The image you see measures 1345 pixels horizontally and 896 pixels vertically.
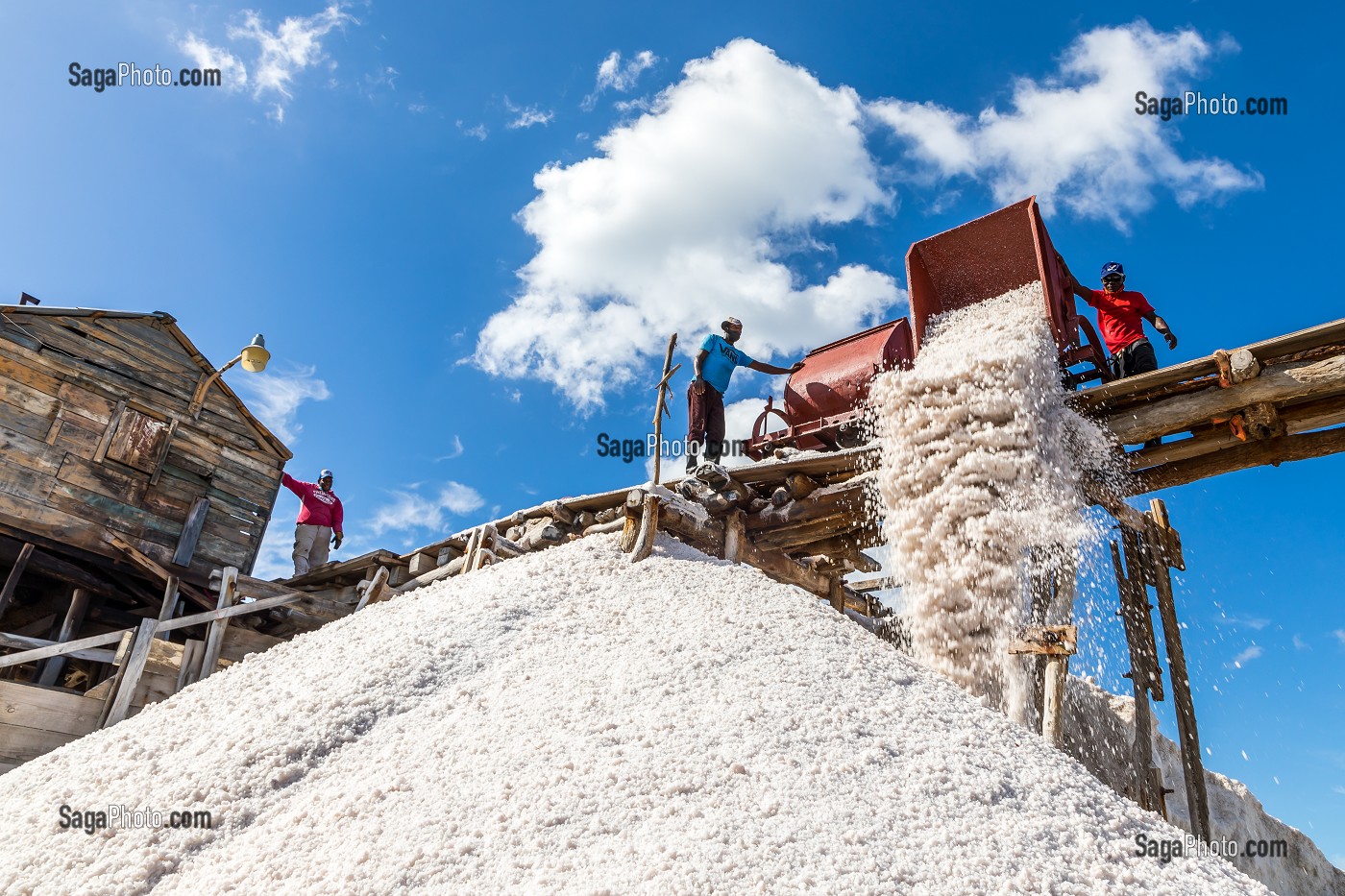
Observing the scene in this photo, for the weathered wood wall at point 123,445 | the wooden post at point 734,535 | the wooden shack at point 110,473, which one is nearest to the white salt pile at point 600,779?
the wooden post at point 734,535

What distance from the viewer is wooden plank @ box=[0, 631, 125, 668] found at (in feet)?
24.2

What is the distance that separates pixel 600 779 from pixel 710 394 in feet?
16.4

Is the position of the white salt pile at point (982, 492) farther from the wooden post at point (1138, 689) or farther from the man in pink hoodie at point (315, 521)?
the man in pink hoodie at point (315, 521)

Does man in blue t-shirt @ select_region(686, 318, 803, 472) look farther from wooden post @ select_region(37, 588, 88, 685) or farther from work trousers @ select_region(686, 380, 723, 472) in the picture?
wooden post @ select_region(37, 588, 88, 685)

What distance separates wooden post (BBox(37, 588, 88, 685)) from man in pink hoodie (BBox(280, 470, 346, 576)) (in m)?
2.50

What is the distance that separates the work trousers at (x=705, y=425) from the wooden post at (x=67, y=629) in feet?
26.7

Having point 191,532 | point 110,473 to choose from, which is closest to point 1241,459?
point 191,532

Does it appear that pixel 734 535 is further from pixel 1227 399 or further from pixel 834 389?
pixel 1227 399

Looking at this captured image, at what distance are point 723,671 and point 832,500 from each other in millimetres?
2551

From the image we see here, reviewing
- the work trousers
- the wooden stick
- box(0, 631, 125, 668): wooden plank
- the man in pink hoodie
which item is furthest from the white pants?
the work trousers

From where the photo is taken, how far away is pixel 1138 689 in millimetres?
6762

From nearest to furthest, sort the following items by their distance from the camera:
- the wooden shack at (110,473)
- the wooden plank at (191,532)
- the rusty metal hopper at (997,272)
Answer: the rusty metal hopper at (997,272)
the wooden shack at (110,473)
the wooden plank at (191,532)

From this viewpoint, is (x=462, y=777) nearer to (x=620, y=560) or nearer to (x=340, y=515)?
(x=620, y=560)

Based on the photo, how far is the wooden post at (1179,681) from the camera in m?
6.37
